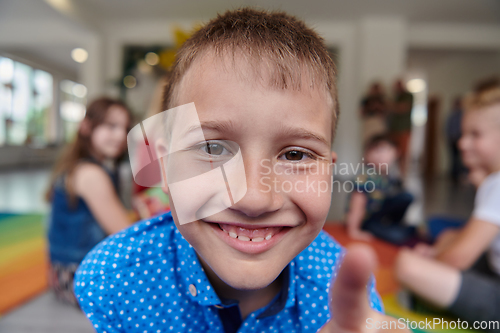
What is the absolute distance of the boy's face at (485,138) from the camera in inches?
33.7

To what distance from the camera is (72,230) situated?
2.95ft

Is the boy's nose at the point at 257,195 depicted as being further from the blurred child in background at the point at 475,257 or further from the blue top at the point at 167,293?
the blurred child in background at the point at 475,257

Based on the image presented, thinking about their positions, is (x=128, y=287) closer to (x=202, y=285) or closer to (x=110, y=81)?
(x=202, y=285)

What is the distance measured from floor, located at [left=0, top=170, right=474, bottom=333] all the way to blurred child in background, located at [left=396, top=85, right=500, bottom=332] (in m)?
0.86

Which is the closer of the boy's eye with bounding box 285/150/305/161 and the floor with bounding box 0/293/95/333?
the boy's eye with bounding box 285/150/305/161

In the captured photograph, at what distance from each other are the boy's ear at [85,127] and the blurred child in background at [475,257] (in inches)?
38.4

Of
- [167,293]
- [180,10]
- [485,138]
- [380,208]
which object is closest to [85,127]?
[167,293]

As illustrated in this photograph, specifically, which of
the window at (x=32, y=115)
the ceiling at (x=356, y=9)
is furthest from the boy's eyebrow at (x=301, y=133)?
the ceiling at (x=356, y=9)

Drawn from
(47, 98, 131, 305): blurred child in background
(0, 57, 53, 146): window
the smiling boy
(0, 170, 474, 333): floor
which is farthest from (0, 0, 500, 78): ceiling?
the smiling boy

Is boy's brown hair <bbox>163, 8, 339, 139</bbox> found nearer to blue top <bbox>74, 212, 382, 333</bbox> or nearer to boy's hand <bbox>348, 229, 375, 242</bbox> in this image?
blue top <bbox>74, 212, 382, 333</bbox>

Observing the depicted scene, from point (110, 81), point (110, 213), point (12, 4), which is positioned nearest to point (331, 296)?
point (110, 213)

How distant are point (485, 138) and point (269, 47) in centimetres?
86

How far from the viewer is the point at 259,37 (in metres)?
0.29

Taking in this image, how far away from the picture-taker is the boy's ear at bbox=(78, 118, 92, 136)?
3.11 feet
